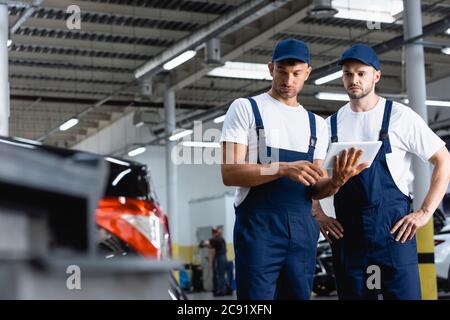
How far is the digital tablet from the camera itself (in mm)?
2240

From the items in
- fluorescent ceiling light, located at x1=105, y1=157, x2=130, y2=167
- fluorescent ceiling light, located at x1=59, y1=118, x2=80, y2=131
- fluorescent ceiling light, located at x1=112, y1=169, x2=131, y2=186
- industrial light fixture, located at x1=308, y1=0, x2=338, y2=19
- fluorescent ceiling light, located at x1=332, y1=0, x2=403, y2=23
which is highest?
fluorescent ceiling light, located at x1=332, y1=0, x2=403, y2=23

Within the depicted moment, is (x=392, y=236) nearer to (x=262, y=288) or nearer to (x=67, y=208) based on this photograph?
(x=262, y=288)

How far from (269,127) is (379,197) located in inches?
20.2

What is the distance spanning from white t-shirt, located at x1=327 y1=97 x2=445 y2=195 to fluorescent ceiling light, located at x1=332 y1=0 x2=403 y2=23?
24.8 feet

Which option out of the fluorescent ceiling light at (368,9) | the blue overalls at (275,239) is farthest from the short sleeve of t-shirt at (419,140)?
the fluorescent ceiling light at (368,9)

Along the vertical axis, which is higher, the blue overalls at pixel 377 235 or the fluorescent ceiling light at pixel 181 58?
the fluorescent ceiling light at pixel 181 58

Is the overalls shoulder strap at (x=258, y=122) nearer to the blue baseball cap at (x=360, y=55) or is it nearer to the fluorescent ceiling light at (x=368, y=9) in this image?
the blue baseball cap at (x=360, y=55)

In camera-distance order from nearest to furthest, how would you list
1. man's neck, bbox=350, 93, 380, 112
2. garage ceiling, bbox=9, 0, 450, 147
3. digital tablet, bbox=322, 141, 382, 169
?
digital tablet, bbox=322, 141, 382, 169 → man's neck, bbox=350, 93, 380, 112 → garage ceiling, bbox=9, 0, 450, 147

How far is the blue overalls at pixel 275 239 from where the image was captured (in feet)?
7.59

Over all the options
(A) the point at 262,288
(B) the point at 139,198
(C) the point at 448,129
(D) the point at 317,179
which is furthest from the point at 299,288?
(C) the point at 448,129

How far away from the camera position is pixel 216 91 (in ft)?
69.9

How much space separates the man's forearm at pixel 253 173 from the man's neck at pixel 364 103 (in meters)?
0.64

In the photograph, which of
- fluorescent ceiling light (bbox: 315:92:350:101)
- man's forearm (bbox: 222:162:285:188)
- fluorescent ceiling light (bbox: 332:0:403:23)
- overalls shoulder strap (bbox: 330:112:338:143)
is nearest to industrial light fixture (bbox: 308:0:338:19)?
fluorescent ceiling light (bbox: 332:0:403:23)
